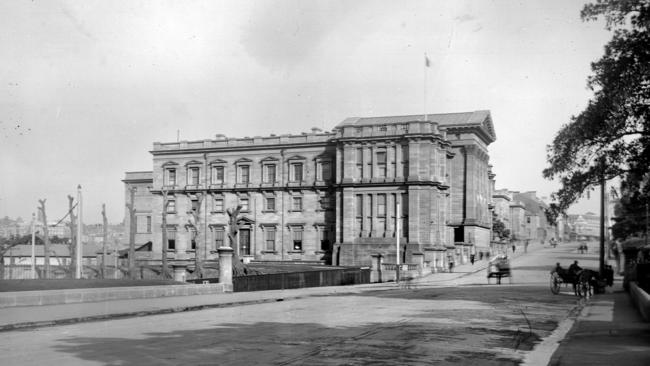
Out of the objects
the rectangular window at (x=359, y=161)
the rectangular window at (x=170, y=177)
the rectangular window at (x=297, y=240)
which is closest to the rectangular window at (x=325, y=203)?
the rectangular window at (x=297, y=240)

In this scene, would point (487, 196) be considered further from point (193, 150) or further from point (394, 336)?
point (394, 336)

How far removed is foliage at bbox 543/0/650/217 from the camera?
19828 mm

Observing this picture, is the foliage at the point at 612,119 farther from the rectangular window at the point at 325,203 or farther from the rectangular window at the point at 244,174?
the rectangular window at the point at 244,174

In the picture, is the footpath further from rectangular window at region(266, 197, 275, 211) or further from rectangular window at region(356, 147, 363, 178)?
rectangular window at region(266, 197, 275, 211)

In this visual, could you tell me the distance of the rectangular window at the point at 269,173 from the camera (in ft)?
242

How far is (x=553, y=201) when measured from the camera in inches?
961

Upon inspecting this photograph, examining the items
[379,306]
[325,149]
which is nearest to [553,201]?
[379,306]

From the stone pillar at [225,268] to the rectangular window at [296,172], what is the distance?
41795 mm

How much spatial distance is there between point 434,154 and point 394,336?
53.6 metres

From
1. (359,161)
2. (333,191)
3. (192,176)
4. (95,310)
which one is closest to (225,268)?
(95,310)

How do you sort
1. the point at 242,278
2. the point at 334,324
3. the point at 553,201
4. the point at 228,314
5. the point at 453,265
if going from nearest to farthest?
→ the point at 334,324 < the point at 228,314 < the point at 553,201 < the point at 242,278 < the point at 453,265

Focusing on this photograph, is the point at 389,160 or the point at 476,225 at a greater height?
the point at 389,160

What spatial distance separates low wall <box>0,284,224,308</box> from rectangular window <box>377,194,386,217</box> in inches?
1569

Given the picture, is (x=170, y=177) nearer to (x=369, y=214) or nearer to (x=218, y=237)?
(x=218, y=237)
